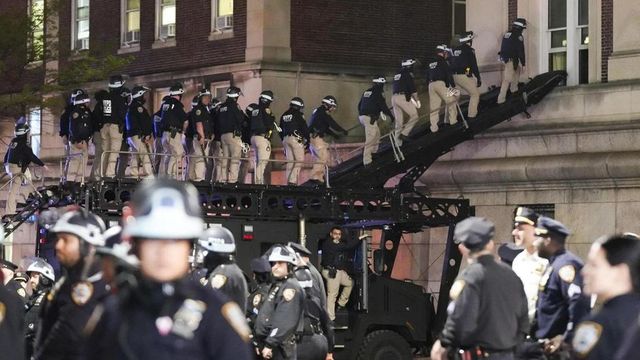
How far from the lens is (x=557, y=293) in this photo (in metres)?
13.0

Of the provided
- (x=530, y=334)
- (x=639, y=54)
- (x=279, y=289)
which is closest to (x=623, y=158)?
(x=639, y=54)

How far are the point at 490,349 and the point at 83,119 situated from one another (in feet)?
57.8

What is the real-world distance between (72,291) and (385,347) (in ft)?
49.9

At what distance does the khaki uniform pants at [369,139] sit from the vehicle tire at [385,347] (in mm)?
5669

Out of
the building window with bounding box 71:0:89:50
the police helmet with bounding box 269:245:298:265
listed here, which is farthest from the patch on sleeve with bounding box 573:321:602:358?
the building window with bounding box 71:0:89:50

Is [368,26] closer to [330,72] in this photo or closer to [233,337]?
[330,72]

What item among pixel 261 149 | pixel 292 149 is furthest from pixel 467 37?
pixel 261 149

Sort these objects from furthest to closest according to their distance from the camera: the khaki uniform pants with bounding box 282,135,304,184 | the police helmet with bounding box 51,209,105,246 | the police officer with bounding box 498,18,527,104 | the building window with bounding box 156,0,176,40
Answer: the building window with bounding box 156,0,176,40
the police officer with bounding box 498,18,527,104
the khaki uniform pants with bounding box 282,135,304,184
the police helmet with bounding box 51,209,105,246

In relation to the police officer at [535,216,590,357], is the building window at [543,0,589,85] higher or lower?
higher

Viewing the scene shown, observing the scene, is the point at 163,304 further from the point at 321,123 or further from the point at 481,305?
the point at 321,123

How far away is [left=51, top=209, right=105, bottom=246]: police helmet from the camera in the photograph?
9.54 m

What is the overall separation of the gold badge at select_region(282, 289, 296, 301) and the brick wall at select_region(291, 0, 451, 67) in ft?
75.1

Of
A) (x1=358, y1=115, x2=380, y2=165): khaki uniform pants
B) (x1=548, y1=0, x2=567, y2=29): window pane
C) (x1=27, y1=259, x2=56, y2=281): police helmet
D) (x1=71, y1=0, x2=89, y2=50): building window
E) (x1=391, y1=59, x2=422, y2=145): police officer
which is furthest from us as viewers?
(x1=71, y1=0, x2=89, y2=50): building window

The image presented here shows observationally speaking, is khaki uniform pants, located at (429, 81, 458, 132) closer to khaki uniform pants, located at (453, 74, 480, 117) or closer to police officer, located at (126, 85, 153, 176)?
khaki uniform pants, located at (453, 74, 480, 117)
